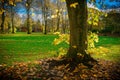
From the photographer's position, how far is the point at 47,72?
10.1 m

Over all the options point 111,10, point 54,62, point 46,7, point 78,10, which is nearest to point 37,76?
point 54,62

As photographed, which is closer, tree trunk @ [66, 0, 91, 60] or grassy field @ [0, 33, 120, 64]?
tree trunk @ [66, 0, 91, 60]

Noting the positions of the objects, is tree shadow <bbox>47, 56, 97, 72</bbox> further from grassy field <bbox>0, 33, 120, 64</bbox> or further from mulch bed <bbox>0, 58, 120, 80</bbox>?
grassy field <bbox>0, 33, 120, 64</bbox>

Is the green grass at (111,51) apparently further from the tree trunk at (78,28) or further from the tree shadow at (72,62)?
the tree shadow at (72,62)

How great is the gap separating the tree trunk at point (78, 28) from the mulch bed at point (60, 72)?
0.66m

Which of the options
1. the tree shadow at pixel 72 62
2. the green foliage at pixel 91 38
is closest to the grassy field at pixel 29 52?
the tree shadow at pixel 72 62

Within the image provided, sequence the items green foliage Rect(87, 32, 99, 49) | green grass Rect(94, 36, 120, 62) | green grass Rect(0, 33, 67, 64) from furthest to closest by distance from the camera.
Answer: green grass Rect(94, 36, 120, 62) < green grass Rect(0, 33, 67, 64) < green foliage Rect(87, 32, 99, 49)

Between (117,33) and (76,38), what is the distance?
46.4 metres

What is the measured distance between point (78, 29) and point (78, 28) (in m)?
0.05

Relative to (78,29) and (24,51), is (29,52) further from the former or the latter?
(78,29)

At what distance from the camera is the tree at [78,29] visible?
11.4m

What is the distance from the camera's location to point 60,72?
10125mm

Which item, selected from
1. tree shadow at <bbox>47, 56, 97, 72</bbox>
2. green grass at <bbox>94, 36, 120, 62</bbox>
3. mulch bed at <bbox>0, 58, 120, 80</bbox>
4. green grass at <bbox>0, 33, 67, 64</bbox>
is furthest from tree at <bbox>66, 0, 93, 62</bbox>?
green grass at <bbox>94, 36, 120, 62</bbox>

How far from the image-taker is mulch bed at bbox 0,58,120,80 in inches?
380
